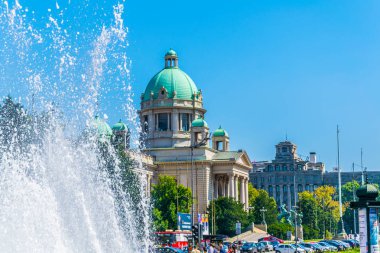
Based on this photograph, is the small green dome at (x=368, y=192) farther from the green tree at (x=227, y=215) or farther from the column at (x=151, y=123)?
the column at (x=151, y=123)

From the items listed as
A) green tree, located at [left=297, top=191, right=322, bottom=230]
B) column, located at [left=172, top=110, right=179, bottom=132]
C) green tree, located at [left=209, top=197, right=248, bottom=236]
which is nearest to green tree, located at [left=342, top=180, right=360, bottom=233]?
green tree, located at [left=297, top=191, right=322, bottom=230]

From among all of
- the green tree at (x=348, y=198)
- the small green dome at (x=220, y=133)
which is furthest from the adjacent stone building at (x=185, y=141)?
the green tree at (x=348, y=198)

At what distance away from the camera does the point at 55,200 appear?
29.4 meters

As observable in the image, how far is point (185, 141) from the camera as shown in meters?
132

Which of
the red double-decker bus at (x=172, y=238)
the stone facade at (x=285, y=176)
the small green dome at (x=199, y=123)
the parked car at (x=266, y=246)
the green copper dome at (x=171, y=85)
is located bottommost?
the parked car at (x=266, y=246)

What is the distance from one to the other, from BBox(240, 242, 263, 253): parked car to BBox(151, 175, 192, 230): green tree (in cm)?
2056

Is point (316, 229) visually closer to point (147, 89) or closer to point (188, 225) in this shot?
point (147, 89)

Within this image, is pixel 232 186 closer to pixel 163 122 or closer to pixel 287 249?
pixel 163 122

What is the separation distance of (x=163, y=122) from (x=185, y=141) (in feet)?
19.9

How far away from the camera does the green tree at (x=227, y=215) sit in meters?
113

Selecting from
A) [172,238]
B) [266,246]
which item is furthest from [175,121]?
[172,238]

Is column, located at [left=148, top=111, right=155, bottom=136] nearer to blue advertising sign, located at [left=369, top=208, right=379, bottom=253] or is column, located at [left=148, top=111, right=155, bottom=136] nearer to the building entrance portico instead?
the building entrance portico

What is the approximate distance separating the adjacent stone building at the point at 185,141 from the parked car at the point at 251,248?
4142 cm

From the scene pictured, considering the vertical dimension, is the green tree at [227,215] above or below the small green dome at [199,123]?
below
